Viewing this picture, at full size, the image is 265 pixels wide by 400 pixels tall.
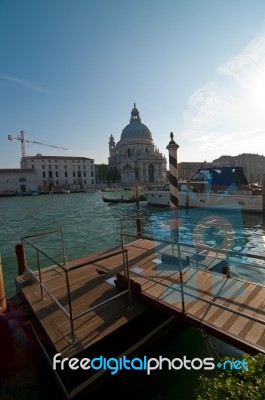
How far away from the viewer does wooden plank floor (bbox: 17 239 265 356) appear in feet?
11.6

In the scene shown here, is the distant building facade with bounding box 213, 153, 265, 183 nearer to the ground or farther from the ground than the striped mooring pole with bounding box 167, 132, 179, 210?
Answer: farther from the ground

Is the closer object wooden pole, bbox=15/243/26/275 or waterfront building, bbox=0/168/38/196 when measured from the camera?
wooden pole, bbox=15/243/26/275

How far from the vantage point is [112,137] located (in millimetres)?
131000

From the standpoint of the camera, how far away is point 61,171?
9506 cm

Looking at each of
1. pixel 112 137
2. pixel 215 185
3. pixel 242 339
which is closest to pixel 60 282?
pixel 242 339

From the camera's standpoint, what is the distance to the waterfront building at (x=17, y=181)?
252 ft

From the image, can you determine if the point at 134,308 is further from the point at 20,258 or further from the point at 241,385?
the point at 20,258

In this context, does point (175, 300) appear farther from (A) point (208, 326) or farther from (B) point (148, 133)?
(B) point (148, 133)

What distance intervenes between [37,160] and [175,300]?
95.4 m

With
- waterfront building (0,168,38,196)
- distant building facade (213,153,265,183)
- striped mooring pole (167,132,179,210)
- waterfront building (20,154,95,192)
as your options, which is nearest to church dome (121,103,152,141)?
waterfront building (20,154,95,192)

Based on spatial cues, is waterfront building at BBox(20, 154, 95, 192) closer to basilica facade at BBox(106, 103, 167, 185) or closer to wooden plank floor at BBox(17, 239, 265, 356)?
basilica facade at BBox(106, 103, 167, 185)

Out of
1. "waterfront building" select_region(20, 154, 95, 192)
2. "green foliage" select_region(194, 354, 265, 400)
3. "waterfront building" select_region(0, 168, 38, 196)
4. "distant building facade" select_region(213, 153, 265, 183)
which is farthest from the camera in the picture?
"distant building facade" select_region(213, 153, 265, 183)

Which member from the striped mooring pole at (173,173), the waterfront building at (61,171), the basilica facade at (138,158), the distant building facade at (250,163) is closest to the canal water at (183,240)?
the striped mooring pole at (173,173)

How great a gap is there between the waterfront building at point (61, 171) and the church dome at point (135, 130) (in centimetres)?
2547
